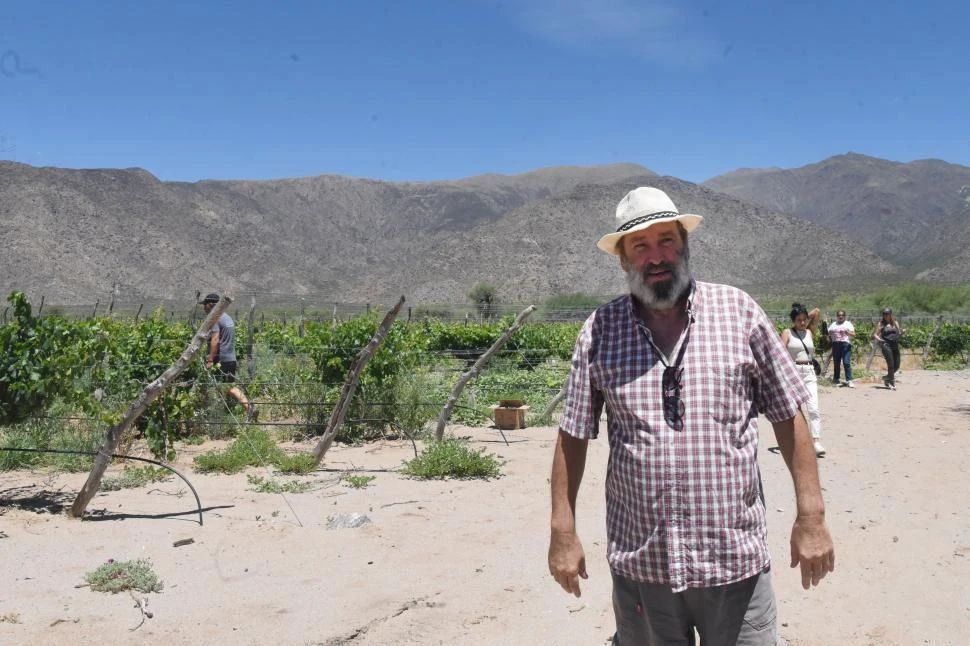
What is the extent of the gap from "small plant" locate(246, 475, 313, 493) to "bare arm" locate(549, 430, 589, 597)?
4336mm

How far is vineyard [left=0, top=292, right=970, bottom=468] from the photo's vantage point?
5926 mm

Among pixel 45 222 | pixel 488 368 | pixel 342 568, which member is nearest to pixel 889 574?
pixel 342 568

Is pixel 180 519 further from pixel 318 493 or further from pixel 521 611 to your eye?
A: pixel 521 611

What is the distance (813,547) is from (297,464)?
17.9ft

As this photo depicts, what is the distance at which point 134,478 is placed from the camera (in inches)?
259

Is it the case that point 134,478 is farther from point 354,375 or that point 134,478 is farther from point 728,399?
point 728,399

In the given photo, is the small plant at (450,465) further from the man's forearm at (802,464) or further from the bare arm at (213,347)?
the man's forearm at (802,464)

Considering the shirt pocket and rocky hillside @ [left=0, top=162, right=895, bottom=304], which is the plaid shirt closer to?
the shirt pocket

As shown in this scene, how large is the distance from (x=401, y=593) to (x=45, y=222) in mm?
67996

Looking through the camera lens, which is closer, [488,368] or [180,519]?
[180,519]

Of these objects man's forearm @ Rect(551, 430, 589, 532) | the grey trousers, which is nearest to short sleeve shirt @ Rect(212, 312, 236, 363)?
man's forearm @ Rect(551, 430, 589, 532)

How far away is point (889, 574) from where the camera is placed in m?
4.45

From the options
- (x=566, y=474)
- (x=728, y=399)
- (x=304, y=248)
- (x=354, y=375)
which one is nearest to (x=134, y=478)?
(x=354, y=375)

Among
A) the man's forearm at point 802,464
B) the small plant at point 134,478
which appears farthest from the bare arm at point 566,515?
the small plant at point 134,478
